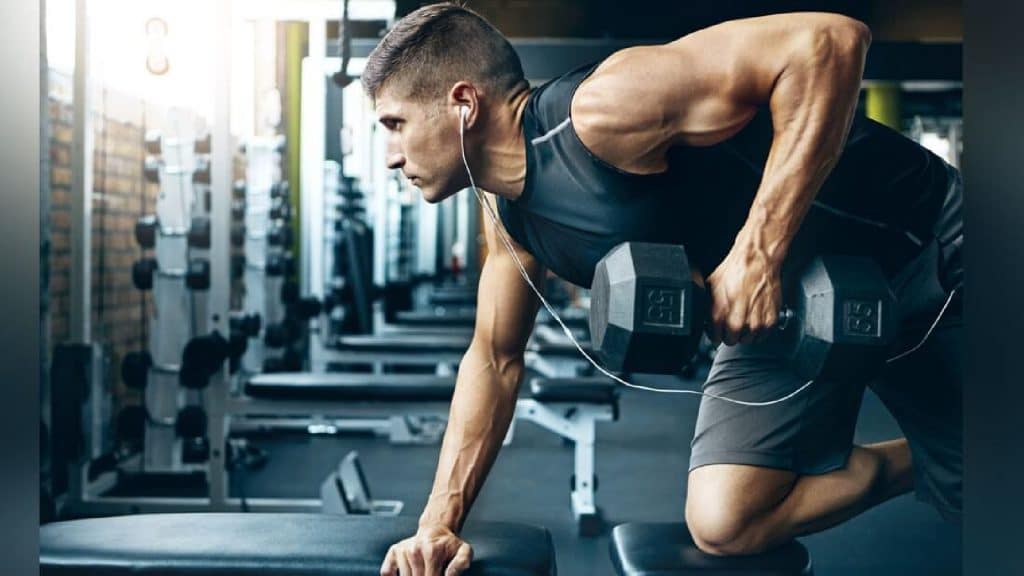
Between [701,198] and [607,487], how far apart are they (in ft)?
7.86

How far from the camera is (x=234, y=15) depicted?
13.0ft

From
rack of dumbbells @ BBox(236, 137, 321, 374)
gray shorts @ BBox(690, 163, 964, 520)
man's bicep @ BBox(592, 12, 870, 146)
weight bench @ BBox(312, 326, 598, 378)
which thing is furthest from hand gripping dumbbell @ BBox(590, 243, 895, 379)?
weight bench @ BBox(312, 326, 598, 378)

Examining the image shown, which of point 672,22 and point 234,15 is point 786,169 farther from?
point 234,15

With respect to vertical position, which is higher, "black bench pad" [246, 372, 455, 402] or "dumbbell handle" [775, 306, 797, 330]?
"dumbbell handle" [775, 306, 797, 330]

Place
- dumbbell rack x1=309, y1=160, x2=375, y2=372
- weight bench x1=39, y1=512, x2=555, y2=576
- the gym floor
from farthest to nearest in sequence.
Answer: dumbbell rack x1=309, y1=160, x2=375, y2=372 < the gym floor < weight bench x1=39, y1=512, x2=555, y2=576

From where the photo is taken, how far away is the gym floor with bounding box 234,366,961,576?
108 inches

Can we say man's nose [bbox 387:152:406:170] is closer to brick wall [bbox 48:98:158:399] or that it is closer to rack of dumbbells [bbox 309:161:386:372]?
brick wall [bbox 48:98:158:399]

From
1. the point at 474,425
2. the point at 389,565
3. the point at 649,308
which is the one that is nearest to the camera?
the point at 649,308

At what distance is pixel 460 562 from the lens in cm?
128

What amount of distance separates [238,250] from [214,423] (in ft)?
3.06

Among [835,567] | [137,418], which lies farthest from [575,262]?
[137,418]

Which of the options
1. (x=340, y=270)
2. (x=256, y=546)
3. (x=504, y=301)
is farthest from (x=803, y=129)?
(x=340, y=270)

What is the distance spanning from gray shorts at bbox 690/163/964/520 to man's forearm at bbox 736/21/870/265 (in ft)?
1.04

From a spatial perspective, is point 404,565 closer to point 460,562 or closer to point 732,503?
point 460,562
